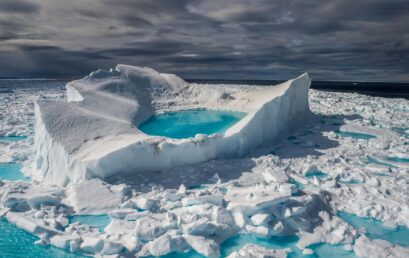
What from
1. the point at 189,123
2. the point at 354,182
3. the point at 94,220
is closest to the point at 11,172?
the point at 94,220

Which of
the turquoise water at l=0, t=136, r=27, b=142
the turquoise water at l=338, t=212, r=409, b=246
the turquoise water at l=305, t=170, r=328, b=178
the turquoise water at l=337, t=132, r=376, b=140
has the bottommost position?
the turquoise water at l=0, t=136, r=27, b=142

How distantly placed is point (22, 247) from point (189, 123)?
9179 mm

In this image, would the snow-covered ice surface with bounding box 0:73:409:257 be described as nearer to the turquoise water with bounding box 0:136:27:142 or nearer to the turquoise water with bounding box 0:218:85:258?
the turquoise water with bounding box 0:218:85:258

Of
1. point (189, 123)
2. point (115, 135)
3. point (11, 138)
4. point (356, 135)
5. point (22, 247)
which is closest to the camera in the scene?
point (22, 247)

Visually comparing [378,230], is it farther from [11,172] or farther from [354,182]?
[11,172]

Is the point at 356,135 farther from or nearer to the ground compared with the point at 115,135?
nearer to the ground

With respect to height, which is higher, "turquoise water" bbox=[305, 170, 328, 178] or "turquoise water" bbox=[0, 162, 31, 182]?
"turquoise water" bbox=[305, 170, 328, 178]

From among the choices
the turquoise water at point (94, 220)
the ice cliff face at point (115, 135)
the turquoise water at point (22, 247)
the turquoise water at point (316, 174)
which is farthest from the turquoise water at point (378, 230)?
the turquoise water at point (22, 247)

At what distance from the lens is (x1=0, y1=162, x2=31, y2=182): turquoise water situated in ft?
26.0

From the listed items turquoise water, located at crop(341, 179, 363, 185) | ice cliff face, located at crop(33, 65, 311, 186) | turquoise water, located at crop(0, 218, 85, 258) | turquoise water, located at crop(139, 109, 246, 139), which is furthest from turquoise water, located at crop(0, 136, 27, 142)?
turquoise water, located at crop(341, 179, 363, 185)

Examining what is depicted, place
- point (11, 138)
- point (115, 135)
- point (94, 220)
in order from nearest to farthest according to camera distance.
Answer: point (94, 220) < point (115, 135) < point (11, 138)

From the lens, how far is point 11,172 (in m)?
8.38

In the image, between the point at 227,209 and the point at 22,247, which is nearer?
the point at 22,247

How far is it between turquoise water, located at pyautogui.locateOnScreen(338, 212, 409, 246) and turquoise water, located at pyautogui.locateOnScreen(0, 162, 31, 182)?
7.40m
